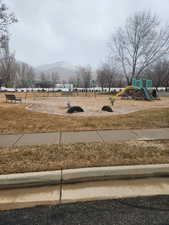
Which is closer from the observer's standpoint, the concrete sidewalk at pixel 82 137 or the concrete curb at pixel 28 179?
the concrete curb at pixel 28 179

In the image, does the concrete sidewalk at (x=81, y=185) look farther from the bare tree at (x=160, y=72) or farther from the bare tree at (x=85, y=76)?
the bare tree at (x=85, y=76)

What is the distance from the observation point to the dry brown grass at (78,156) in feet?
10.4

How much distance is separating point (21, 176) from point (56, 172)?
2.04ft

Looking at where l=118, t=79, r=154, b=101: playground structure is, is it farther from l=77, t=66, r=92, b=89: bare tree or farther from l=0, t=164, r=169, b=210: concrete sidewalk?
l=77, t=66, r=92, b=89: bare tree

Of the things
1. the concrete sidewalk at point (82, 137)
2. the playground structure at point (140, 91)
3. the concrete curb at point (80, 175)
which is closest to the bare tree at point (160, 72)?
the playground structure at point (140, 91)

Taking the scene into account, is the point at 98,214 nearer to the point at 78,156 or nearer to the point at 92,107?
the point at 78,156

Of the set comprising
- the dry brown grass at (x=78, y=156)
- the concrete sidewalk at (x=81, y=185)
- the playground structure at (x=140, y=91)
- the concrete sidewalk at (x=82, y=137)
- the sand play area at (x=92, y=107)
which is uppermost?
the playground structure at (x=140, y=91)

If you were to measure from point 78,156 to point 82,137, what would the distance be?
149 centimetres

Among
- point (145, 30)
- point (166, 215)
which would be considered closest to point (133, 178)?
point (166, 215)

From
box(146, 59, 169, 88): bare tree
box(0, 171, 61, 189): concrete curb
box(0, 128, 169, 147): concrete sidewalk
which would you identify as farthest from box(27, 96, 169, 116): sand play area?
box(146, 59, 169, 88): bare tree

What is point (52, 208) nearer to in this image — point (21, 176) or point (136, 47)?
point (21, 176)

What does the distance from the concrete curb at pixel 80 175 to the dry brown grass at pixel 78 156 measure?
20 centimetres

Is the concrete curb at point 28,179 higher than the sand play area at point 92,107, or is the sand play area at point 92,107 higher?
the sand play area at point 92,107

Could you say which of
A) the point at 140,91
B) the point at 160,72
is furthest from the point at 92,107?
the point at 160,72
